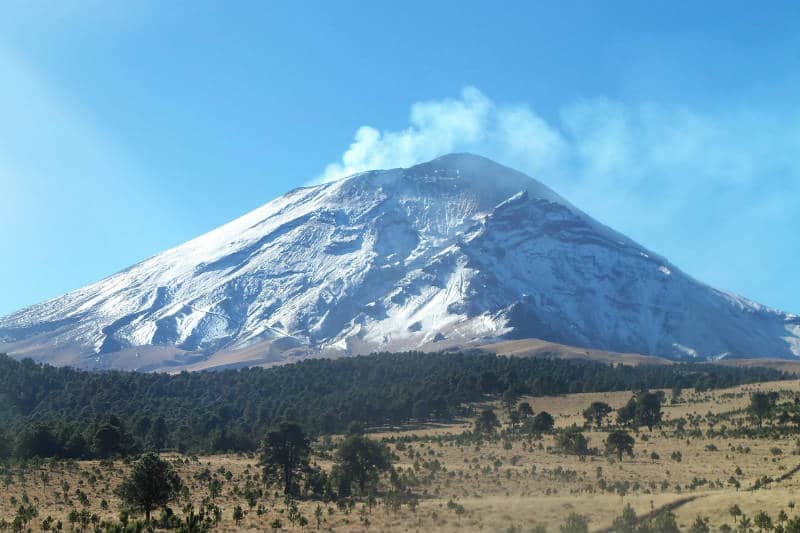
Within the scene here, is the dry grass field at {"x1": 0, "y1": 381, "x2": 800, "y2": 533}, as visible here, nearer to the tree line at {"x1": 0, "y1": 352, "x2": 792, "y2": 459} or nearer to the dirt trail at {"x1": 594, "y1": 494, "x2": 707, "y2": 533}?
the dirt trail at {"x1": 594, "y1": 494, "x2": 707, "y2": 533}

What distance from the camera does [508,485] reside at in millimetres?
53281

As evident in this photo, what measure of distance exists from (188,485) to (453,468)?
22.3 meters

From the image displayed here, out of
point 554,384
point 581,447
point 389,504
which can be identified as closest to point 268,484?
point 389,504

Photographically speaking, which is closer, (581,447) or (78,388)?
(581,447)

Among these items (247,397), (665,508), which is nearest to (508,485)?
(665,508)

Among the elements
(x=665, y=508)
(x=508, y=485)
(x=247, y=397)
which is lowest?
(x=508, y=485)

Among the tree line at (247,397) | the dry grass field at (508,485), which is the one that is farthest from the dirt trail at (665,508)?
the tree line at (247,397)

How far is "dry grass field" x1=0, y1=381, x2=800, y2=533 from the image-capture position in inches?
1654

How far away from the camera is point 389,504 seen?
48500 mm

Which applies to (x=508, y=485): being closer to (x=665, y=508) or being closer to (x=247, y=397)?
(x=665, y=508)

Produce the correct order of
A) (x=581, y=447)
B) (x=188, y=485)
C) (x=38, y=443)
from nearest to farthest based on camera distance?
(x=188, y=485) < (x=581, y=447) < (x=38, y=443)

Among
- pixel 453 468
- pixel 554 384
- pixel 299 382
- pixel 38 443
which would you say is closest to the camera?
pixel 453 468

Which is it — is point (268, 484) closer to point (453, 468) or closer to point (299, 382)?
point (453, 468)

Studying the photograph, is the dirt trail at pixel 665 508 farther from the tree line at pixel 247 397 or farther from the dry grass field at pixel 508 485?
the tree line at pixel 247 397
